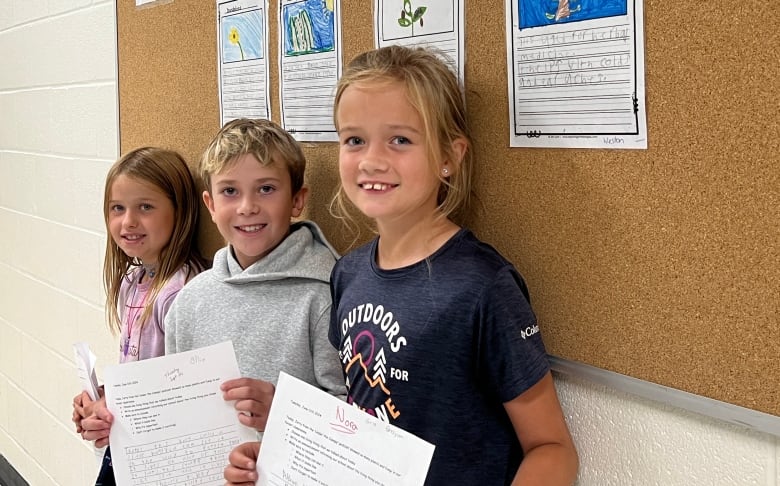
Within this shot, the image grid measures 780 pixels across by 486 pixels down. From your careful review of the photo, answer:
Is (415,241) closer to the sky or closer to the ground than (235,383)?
closer to the sky

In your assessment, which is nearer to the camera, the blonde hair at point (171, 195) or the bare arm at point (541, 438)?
the bare arm at point (541, 438)

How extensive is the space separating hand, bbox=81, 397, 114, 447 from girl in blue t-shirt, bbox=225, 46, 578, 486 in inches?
20.6

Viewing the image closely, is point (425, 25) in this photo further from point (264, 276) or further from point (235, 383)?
point (235, 383)

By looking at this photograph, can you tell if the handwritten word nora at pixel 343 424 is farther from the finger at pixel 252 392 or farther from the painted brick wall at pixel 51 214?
the painted brick wall at pixel 51 214

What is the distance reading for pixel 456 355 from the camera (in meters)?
0.95

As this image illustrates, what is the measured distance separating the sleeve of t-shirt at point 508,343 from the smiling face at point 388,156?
0.53 ft

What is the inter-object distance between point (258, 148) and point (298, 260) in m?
0.21

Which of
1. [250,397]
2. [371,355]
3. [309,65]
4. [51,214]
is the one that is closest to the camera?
[371,355]

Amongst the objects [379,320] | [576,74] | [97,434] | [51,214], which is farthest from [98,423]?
[51,214]

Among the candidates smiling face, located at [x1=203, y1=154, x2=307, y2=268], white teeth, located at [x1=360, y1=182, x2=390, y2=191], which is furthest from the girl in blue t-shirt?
smiling face, located at [x1=203, y1=154, x2=307, y2=268]

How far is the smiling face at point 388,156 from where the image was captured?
3.27 ft

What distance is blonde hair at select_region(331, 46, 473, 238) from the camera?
99 cm

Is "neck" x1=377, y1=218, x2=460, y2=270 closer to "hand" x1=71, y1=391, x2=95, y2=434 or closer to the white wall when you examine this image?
"hand" x1=71, y1=391, x2=95, y2=434

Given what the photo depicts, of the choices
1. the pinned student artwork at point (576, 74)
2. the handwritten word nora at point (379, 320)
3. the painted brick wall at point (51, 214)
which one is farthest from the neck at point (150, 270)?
the pinned student artwork at point (576, 74)
